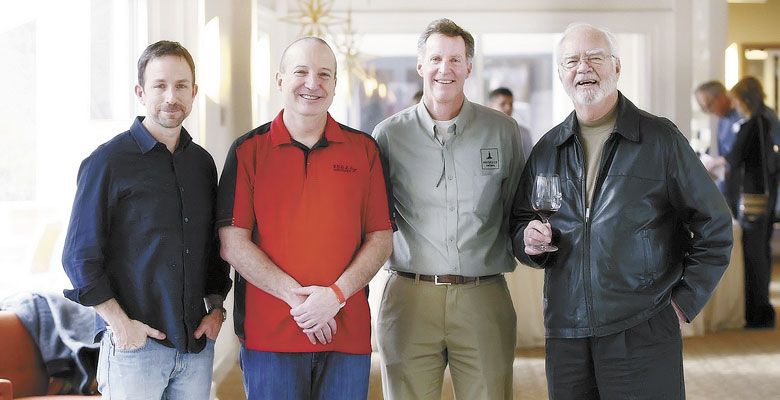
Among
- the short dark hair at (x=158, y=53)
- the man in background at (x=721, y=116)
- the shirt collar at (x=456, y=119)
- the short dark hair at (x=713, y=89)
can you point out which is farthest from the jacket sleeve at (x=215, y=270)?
the short dark hair at (x=713, y=89)

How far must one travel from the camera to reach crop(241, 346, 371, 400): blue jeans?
250 centimetres

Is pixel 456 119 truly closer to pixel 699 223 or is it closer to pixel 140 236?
pixel 699 223

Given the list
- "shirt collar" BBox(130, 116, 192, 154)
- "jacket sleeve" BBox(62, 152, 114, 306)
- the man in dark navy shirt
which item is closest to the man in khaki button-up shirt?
the man in dark navy shirt

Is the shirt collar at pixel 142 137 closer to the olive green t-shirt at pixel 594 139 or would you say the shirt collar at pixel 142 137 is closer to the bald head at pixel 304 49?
the bald head at pixel 304 49

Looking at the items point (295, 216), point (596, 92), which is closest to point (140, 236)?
point (295, 216)

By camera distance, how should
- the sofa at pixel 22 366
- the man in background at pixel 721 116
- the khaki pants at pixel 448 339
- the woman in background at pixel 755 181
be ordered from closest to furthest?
the khaki pants at pixel 448 339 < the sofa at pixel 22 366 < the woman in background at pixel 755 181 < the man in background at pixel 721 116

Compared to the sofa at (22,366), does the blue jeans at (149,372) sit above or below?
above

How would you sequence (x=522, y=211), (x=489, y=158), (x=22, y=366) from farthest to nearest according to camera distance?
(x=22, y=366) < (x=489, y=158) < (x=522, y=211)

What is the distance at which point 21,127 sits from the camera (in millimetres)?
4047

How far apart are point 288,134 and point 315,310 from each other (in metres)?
0.52

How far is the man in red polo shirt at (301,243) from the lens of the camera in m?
2.49

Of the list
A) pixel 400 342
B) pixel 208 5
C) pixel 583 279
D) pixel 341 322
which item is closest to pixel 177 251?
pixel 341 322

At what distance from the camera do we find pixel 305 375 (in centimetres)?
252

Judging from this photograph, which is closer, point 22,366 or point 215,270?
point 215,270
